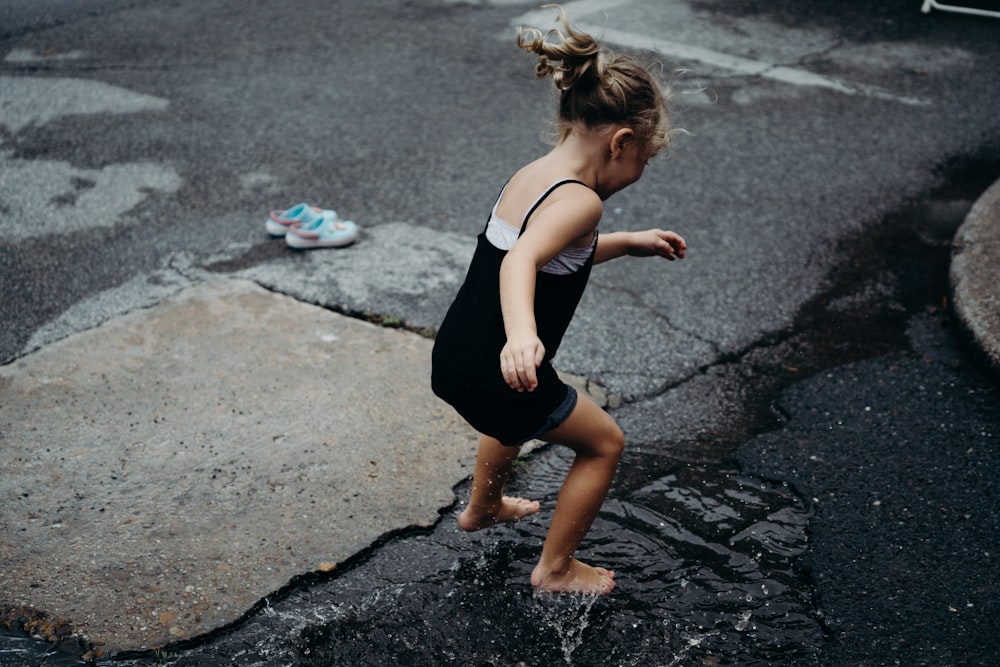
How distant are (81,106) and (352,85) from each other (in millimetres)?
Answer: 1695

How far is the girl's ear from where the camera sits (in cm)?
230

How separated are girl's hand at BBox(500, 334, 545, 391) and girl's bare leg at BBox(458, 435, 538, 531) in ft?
1.97

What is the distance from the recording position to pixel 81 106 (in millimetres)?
5844

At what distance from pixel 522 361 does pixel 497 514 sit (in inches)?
37.2

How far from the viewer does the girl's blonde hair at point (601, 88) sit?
2.26m

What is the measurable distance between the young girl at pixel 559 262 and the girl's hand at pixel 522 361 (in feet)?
0.26

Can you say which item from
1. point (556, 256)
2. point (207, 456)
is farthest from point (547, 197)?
point (207, 456)

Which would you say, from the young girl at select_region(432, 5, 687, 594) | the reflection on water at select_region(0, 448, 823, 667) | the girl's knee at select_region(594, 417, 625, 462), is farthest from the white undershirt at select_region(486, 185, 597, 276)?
the reflection on water at select_region(0, 448, 823, 667)

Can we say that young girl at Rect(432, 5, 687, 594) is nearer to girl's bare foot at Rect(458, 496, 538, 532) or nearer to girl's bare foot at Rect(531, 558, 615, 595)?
girl's bare foot at Rect(531, 558, 615, 595)

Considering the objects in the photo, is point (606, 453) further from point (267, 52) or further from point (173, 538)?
point (267, 52)

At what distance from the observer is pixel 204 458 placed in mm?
3057

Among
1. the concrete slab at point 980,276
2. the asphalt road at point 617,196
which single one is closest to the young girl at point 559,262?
the asphalt road at point 617,196

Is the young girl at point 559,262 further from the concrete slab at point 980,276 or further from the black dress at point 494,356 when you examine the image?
the concrete slab at point 980,276

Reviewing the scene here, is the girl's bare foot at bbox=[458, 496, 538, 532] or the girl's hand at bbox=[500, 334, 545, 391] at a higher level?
the girl's hand at bbox=[500, 334, 545, 391]
